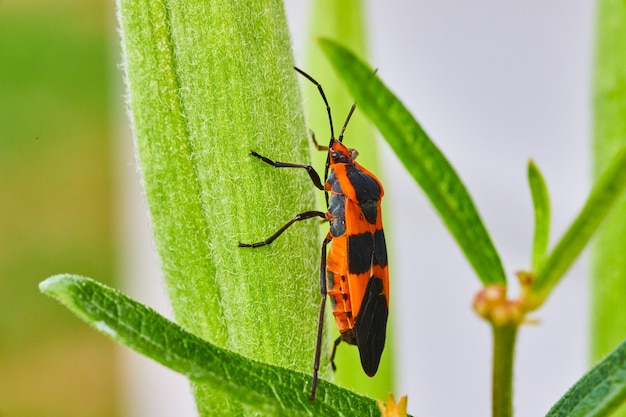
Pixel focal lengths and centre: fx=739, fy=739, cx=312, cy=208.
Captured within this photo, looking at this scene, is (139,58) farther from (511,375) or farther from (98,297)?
(511,375)

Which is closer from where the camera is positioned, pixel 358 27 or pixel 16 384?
pixel 358 27

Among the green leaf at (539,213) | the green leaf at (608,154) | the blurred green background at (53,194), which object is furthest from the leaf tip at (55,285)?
the blurred green background at (53,194)

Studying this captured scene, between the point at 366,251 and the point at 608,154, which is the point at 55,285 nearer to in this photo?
the point at 366,251

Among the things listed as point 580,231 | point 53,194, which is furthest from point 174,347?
point 53,194

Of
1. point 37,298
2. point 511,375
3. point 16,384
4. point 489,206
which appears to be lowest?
point 16,384

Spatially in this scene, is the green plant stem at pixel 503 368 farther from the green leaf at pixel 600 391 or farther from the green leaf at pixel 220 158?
the green leaf at pixel 220 158

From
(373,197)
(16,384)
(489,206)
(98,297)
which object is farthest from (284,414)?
(16,384)
